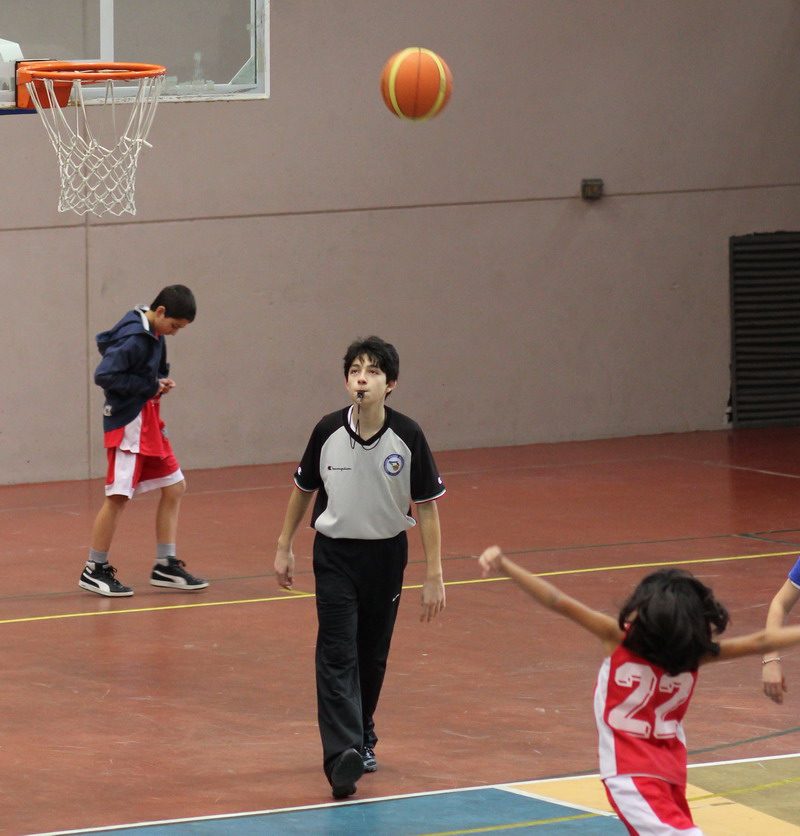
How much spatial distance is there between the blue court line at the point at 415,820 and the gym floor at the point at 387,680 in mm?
13

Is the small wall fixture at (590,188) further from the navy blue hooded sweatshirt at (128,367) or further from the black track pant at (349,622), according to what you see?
the black track pant at (349,622)

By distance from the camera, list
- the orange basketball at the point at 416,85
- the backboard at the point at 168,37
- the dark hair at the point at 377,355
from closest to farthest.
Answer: the dark hair at the point at 377,355, the backboard at the point at 168,37, the orange basketball at the point at 416,85

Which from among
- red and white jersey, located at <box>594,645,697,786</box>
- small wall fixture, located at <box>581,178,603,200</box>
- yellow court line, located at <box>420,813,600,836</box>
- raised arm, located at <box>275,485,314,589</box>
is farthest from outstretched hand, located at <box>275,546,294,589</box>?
small wall fixture, located at <box>581,178,603,200</box>

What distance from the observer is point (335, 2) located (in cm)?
1502

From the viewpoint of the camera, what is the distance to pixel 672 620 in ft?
13.6

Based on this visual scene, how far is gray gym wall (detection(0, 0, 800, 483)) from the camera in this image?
47.3ft

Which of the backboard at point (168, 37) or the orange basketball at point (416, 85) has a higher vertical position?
the backboard at point (168, 37)

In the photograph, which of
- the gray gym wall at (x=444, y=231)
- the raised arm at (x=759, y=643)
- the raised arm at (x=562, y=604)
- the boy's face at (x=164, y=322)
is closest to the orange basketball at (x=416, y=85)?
the boy's face at (x=164, y=322)

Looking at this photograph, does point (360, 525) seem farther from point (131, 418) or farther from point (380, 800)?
point (131, 418)

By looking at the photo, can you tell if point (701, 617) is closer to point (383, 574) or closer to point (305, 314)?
point (383, 574)

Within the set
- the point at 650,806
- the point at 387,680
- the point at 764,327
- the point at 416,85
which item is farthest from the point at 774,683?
the point at 764,327

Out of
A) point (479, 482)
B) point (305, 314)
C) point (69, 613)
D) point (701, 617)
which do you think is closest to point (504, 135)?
point (305, 314)

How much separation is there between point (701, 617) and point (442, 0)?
12158 millimetres

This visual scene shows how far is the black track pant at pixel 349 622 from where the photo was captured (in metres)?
6.22
